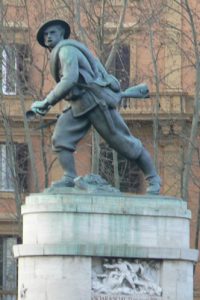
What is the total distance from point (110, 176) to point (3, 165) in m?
6.09

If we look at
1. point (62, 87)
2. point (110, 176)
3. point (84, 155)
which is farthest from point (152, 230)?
point (84, 155)

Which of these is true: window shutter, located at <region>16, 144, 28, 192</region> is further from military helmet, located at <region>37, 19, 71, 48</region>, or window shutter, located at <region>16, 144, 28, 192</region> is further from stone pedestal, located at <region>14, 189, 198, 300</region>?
stone pedestal, located at <region>14, 189, 198, 300</region>

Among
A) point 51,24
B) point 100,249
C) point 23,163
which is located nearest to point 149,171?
point 100,249

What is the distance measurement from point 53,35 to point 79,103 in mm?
1001

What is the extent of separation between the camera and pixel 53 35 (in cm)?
1900

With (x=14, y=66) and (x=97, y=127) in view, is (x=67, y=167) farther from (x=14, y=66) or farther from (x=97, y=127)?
(x=14, y=66)

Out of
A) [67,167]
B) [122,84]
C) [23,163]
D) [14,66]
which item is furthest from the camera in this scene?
[23,163]

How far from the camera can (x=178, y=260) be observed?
18.2 m

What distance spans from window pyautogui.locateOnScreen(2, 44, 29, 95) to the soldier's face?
40.4ft

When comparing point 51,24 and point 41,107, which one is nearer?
point 41,107

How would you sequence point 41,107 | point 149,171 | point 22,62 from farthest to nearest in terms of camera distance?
point 22,62 → point 149,171 → point 41,107

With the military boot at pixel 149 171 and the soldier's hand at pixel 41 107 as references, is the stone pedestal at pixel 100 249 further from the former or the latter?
the soldier's hand at pixel 41 107

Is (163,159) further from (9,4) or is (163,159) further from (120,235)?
(120,235)

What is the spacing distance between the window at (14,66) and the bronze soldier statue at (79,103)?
40.9 feet
